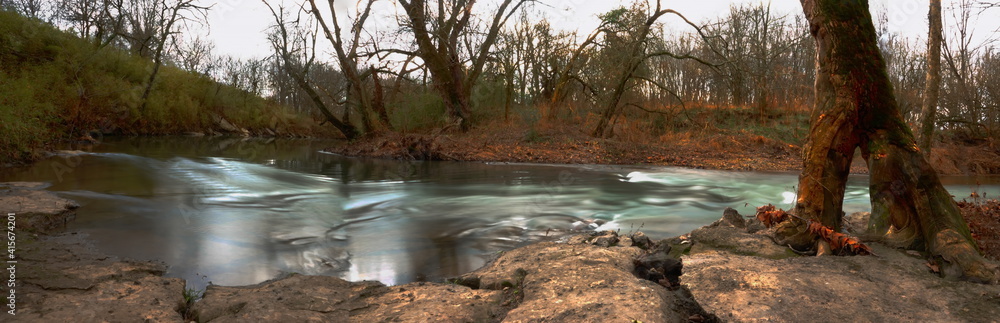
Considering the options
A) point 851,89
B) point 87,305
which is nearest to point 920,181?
point 851,89

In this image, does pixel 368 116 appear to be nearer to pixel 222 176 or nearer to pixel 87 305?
pixel 222 176

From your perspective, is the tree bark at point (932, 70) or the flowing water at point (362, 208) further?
the tree bark at point (932, 70)

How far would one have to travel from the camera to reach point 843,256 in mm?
4312

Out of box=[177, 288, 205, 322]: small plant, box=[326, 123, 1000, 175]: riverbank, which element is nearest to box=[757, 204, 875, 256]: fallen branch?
box=[177, 288, 205, 322]: small plant

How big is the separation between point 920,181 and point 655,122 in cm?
1750

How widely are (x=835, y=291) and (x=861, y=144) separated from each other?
2.18 metres

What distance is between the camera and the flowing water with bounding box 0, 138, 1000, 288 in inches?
201

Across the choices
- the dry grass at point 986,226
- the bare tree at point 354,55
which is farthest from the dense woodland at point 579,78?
the dry grass at point 986,226

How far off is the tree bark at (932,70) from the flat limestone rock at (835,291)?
24.4ft

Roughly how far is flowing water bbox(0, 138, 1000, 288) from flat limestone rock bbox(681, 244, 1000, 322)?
220 centimetres

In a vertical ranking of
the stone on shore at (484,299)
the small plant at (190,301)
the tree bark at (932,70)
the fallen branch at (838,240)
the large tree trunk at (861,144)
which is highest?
the tree bark at (932,70)

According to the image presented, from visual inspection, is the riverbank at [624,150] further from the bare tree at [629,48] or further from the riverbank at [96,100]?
the riverbank at [96,100]

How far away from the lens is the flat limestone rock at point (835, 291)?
10.1 ft

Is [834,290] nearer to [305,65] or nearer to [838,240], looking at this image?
[838,240]
